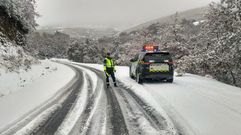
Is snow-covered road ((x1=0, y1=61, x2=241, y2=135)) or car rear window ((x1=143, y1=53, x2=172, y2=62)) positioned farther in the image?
car rear window ((x1=143, y1=53, x2=172, y2=62))

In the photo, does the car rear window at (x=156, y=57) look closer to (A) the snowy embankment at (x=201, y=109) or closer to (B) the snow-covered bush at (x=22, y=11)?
(A) the snowy embankment at (x=201, y=109)

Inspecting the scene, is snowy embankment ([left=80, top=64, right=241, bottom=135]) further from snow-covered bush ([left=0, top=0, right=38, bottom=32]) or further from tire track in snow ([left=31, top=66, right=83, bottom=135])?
snow-covered bush ([left=0, top=0, right=38, bottom=32])

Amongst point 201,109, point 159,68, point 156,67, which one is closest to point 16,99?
point 201,109

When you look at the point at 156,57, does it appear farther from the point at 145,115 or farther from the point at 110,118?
the point at 110,118

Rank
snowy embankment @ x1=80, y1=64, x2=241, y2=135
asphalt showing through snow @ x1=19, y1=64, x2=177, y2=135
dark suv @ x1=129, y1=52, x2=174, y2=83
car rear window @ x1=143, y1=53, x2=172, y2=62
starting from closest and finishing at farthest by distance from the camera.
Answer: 1. snowy embankment @ x1=80, y1=64, x2=241, y2=135
2. asphalt showing through snow @ x1=19, y1=64, x2=177, y2=135
3. dark suv @ x1=129, y1=52, x2=174, y2=83
4. car rear window @ x1=143, y1=53, x2=172, y2=62

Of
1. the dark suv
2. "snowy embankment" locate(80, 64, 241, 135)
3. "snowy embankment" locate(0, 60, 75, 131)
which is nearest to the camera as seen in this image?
"snowy embankment" locate(80, 64, 241, 135)

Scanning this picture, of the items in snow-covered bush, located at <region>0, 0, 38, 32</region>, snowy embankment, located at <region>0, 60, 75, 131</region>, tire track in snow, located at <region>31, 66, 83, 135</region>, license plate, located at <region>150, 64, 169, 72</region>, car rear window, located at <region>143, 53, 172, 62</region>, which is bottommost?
tire track in snow, located at <region>31, 66, 83, 135</region>

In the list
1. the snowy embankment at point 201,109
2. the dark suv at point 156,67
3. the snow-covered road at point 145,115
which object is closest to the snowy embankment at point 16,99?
the snow-covered road at point 145,115

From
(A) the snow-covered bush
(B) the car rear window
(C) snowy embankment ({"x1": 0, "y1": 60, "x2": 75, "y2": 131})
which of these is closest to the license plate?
(B) the car rear window

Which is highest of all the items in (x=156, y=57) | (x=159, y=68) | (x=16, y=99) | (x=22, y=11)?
(x=22, y=11)

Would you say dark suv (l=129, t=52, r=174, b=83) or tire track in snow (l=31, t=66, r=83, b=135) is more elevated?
dark suv (l=129, t=52, r=174, b=83)

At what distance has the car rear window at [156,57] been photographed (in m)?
14.6

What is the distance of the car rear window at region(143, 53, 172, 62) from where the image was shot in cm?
1459

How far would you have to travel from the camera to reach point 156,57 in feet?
48.2
